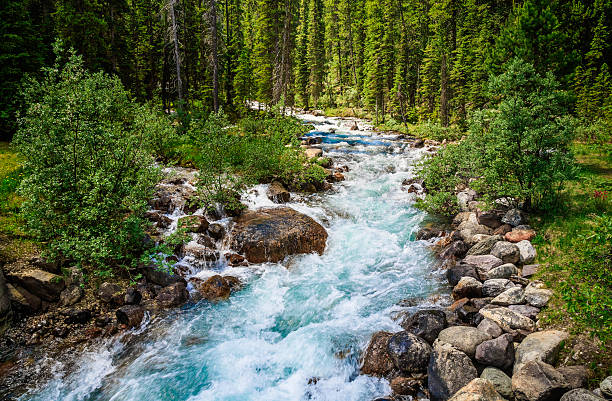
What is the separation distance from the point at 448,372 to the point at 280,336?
4200mm

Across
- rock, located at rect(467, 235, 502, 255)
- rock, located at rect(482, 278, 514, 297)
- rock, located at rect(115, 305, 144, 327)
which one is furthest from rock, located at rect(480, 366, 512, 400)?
rock, located at rect(115, 305, 144, 327)

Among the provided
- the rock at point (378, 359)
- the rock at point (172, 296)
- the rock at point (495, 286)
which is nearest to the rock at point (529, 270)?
the rock at point (495, 286)

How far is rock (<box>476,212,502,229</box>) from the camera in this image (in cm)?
1196

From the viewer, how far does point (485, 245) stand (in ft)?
35.2

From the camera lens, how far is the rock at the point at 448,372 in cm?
615

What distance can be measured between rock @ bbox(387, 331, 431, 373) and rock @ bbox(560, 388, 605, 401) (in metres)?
2.43

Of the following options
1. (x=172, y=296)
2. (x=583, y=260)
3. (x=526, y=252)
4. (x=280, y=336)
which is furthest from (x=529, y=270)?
(x=172, y=296)

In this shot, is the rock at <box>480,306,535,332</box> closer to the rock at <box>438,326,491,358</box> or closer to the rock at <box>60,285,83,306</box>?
the rock at <box>438,326,491,358</box>

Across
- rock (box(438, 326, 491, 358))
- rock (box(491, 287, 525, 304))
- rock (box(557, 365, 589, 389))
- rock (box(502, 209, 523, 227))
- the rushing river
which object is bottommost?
the rushing river

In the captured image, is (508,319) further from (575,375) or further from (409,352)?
(409,352)

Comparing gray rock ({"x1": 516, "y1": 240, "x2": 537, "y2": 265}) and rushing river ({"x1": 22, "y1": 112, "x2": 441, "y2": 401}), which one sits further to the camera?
gray rock ({"x1": 516, "y1": 240, "x2": 537, "y2": 265})

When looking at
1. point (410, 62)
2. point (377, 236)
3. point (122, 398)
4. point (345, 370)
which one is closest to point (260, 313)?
point (345, 370)

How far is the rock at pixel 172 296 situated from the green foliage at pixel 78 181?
1.63 meters

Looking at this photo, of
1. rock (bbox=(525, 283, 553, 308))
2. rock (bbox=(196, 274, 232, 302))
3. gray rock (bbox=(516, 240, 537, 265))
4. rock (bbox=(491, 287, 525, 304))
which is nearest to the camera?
rock (bbox=(525, 283, 553, 308))
